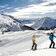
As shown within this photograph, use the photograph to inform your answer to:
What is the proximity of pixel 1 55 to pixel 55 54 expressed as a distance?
17.7ft

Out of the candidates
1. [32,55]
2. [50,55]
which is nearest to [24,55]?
[32,55]

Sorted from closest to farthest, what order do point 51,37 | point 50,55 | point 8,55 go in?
point 50,55 → point 8,55 → point 51,37

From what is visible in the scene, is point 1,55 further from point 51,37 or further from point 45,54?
point 51,37

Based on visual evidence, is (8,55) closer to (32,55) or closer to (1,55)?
(1,55)

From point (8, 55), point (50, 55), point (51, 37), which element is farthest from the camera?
point (51, 37)

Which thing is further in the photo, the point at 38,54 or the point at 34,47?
the point at 34,47

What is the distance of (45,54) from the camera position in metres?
20.9

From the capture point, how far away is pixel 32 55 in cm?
2108

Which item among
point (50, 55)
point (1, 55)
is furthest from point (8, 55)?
point (50, 55)

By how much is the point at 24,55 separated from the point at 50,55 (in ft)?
8.39

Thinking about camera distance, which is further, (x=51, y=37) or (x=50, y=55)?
(x=51, y=37)

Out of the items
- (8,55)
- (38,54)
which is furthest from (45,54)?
(8,55)

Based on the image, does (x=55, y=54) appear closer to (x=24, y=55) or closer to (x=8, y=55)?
(x=24, y=55)

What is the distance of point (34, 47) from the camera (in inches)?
1075
